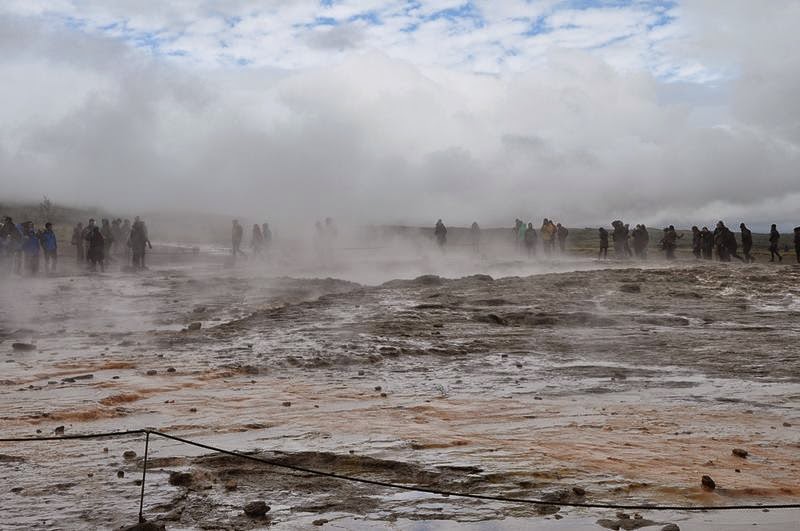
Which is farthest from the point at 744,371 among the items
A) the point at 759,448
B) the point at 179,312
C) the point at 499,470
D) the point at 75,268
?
the point at 75,268

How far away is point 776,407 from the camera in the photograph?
7.76 meters

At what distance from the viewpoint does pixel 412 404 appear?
26.5ft

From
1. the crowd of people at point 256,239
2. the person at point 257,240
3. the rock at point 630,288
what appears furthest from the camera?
the person at point 257,240

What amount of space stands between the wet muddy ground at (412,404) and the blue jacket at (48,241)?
7.32 metres

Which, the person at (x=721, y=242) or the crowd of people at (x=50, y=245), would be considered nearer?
the crowd of people at (x=50, y=245)

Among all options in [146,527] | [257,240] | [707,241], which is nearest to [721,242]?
[707,241]

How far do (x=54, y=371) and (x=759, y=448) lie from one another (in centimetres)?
814

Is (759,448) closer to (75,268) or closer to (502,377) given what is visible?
(502,377)

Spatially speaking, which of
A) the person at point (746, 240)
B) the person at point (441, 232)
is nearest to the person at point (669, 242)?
the person at point (746, 240)

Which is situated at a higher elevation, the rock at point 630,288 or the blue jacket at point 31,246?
the blue jacket at point 31,246

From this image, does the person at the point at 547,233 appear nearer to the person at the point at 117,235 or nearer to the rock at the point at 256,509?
the person at the point at 117,235

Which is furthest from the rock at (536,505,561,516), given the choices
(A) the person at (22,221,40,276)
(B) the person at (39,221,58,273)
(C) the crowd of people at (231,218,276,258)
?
(C) the crowd of people at (231,218,276,258)

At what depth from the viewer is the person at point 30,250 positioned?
2259cm

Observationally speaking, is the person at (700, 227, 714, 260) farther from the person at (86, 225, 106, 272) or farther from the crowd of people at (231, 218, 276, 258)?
the person at (86, 225, 106, 272)
